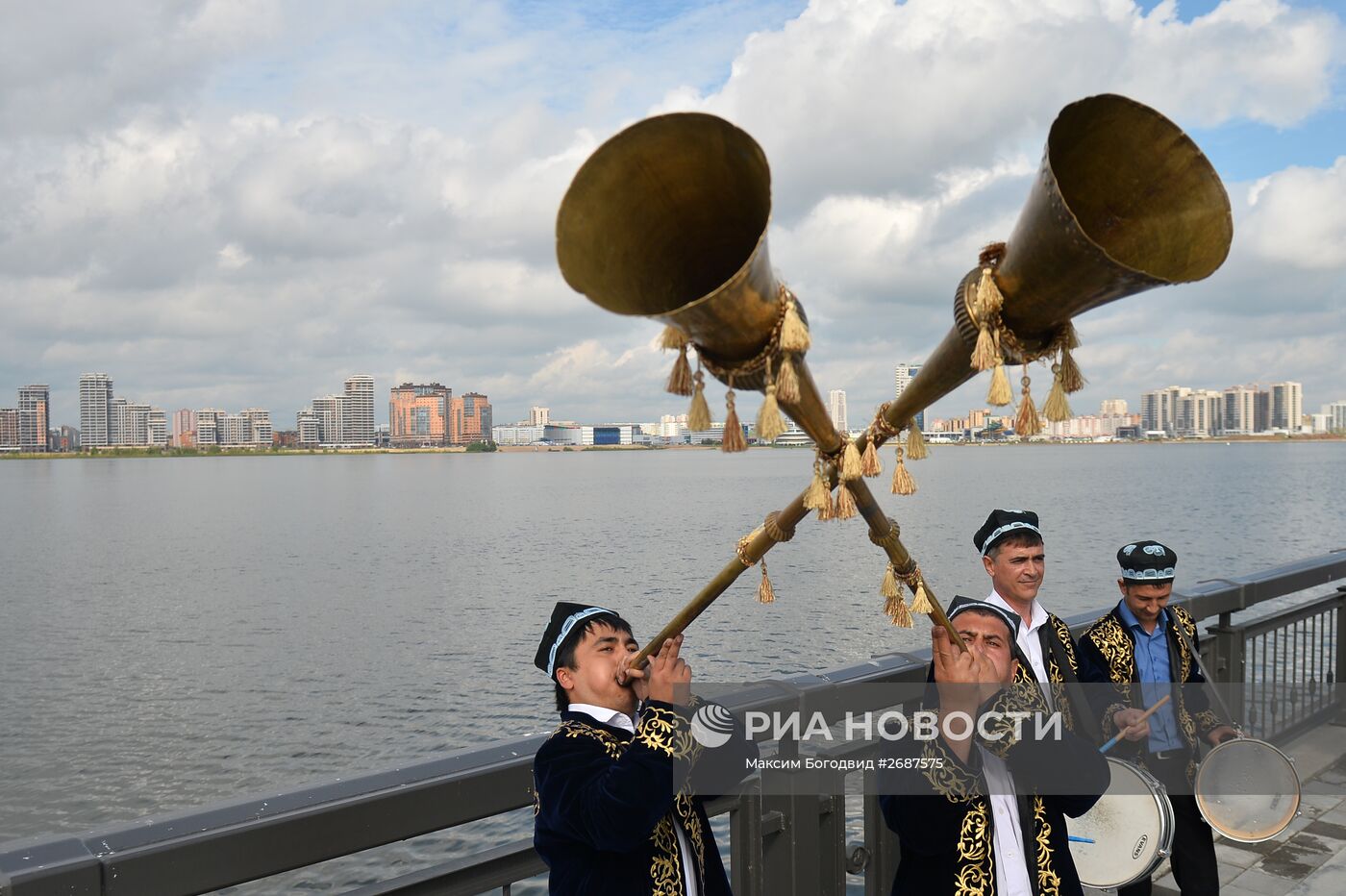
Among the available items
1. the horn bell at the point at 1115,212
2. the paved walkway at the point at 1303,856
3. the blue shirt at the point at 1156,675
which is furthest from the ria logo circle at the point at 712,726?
the paved walkway at the point at 1303,856

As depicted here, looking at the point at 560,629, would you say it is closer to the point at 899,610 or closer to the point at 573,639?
the point at 573,639

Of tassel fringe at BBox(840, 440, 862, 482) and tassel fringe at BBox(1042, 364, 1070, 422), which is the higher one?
tassel fringe at BBox(1042, 364, 1070, 422)

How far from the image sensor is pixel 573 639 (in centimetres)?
279

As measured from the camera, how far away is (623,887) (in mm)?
2508

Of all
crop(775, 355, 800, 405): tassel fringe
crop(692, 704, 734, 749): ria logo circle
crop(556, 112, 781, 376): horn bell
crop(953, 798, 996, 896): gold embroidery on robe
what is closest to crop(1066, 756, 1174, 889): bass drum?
crop(953, 798, 996, 896): gold embroidery on robe

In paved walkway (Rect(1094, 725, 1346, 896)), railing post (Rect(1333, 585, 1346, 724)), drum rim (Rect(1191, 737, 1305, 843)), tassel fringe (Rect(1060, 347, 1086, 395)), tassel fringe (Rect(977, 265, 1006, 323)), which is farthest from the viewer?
railing post (Rect(1333, 585, 1346, 724))

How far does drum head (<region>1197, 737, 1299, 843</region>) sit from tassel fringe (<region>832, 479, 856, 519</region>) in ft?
9.04

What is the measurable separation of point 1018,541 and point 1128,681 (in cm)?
83

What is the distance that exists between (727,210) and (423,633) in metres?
24.0

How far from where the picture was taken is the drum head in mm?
3979

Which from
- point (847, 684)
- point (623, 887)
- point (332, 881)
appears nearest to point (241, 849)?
point (623, 887)

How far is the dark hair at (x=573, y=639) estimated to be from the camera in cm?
278

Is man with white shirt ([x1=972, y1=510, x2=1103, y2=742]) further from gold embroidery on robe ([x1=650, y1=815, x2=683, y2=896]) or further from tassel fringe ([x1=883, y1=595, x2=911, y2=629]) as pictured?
gold embroidery on robe ([x1=650, y1=815, x2=683, y2=896])

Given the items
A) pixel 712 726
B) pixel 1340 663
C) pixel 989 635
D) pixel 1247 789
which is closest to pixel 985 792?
pixel 989 635
